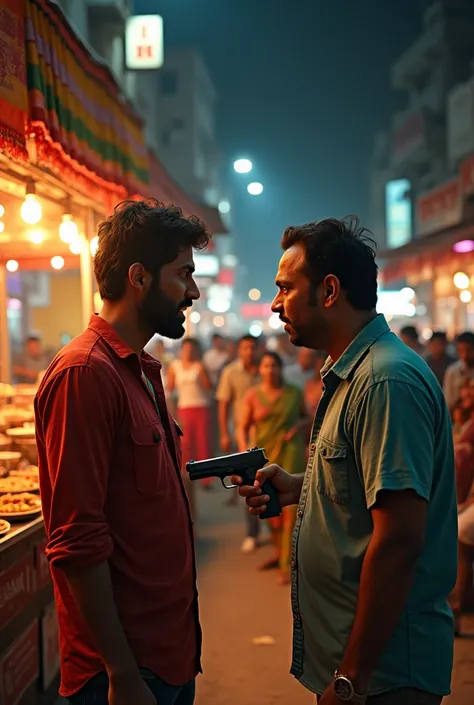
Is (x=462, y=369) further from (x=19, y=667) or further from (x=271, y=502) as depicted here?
(x=271, y=502)

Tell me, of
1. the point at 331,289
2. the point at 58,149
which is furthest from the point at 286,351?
the point at 331,289

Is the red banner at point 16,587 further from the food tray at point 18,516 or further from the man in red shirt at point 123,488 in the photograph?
the man in red shirt at point 123,488

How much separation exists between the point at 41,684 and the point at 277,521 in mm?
3250

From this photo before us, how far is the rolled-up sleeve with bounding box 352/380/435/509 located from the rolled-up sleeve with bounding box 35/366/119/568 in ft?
2.43

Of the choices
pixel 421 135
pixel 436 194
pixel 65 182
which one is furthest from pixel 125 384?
pixel 421 135

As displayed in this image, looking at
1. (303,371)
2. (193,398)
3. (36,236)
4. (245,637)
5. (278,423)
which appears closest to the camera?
(245,637)

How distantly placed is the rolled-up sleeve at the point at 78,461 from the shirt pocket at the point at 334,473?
25.3 inches

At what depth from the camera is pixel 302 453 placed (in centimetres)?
717

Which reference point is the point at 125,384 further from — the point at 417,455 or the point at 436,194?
the point at 436,194

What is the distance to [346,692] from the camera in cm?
193

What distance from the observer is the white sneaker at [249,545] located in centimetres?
769

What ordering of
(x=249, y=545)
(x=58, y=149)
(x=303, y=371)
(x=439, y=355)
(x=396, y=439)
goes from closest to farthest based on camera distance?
(x=396, y=439)
(x=58, y=149)
(x=249, y=545)
(x=303, y=371)
(x=439, y=355)

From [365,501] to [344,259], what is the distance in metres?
0.74

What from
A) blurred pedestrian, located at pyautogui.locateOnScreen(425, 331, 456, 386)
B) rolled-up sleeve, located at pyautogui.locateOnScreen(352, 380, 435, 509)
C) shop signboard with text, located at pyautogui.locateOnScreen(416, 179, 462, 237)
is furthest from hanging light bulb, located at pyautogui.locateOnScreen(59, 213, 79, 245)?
shop signboard with text, located at pyautogui.locateOnScreen(416, 179, 462, 237)
